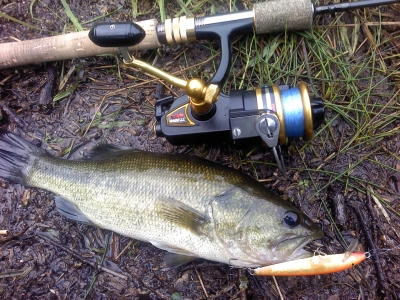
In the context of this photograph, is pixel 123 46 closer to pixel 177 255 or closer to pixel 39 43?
pixel 39 43

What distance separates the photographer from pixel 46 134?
3.27 metres

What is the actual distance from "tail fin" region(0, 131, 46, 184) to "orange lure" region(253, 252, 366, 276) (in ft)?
6.68

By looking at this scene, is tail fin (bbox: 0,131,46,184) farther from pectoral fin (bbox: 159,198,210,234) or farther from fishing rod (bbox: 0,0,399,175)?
pectoral fin (bbox: 159,198,210,234)

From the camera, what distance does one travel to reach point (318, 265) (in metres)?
2.31

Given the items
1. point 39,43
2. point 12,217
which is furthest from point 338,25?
point 12,217

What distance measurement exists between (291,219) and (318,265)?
33 centimetres

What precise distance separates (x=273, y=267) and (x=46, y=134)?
2.27m

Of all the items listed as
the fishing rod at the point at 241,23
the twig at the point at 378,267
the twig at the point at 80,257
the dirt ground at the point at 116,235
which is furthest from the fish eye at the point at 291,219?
the twig at the point at 80,257

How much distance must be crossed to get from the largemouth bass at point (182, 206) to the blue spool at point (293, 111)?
51cm

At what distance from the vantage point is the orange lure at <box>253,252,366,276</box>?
2.29 m

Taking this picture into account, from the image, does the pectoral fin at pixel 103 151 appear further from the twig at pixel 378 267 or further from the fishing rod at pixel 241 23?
the twig at pixel 378 267

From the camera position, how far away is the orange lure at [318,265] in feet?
7.51

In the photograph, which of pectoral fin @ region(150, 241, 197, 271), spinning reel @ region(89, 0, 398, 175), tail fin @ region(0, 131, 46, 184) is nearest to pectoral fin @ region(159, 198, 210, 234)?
pectoral fin @ region(150, 241, 197, 271)

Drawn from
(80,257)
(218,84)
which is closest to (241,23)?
(218,84)
